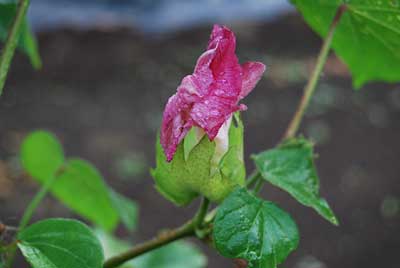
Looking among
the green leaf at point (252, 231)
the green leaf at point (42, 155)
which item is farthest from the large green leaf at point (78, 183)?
the green leaf at point (252, 231)

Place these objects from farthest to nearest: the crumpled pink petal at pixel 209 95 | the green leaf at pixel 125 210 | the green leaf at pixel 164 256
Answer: the green leaf at pixel 164 256 → the green leaf at pixel 125 210 → the crumpled pink petal at pixel 209 95

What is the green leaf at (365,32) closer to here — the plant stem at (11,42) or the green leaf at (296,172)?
the green leaf at (296,172)

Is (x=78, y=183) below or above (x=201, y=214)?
below

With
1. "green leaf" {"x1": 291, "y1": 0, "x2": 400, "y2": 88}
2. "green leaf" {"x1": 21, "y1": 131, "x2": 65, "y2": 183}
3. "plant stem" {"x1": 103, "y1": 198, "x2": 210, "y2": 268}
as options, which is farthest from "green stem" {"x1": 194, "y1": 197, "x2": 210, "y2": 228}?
"green leaf" {"x1": 21, "y1": 131, "x2": 65, "y2": 183}

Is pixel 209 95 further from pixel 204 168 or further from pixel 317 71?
pixel 317 71

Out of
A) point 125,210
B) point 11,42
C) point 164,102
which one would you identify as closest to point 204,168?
point 11,42

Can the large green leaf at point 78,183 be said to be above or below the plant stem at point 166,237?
below

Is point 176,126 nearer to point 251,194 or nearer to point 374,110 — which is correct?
point 251,194

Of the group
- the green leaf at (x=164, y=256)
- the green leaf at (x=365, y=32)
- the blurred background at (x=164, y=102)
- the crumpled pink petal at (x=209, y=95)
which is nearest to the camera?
the crumpled pink petal at (x=209, y=95)
